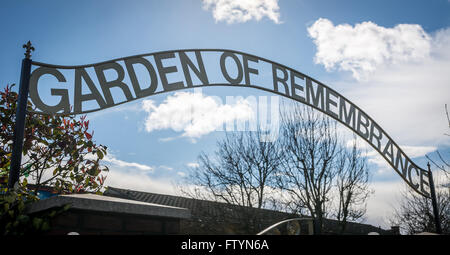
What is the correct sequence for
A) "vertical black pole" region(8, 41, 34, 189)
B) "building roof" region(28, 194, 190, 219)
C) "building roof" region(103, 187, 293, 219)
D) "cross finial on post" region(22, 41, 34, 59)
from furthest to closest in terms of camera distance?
1. "building roof" region(103, 187, 293, 219)
2. "cross finial on post" region(22, 41, 34, 59)
3. "vertical black pole" region(8, 41, 34, 189)
4. "building roof" region(28, 194, 190, 219)

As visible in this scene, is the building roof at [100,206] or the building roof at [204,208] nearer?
the building roof at [100,206]

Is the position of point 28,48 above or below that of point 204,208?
above

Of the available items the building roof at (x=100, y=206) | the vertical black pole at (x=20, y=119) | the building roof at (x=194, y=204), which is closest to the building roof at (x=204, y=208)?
the building roof at (x=194, y=204)

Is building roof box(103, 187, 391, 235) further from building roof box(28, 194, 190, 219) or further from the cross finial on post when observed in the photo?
building roof box(28, 194, 190, 219)

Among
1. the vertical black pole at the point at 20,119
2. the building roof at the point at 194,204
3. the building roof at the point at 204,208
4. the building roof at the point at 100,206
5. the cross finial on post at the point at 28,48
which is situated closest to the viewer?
the building roof at the point at 100,206

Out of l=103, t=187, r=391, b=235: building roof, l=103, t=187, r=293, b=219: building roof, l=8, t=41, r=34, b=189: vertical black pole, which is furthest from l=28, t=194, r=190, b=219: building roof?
l=103, t=187, r=293, b=219: building roof

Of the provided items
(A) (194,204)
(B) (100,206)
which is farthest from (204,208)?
(B) (100,206)

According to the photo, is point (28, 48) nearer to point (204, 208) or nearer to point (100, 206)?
point (100, 206)

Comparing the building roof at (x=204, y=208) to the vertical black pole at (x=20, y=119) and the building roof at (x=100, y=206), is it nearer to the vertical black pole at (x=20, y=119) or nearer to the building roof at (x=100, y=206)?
the vertical black pole at (x=20, y=119)

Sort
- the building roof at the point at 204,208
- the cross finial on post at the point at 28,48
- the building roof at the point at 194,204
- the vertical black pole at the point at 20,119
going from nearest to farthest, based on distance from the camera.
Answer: the vertical black pole at the point at 20,119
the cross finial on post at the point at 28,48
the building roof at the point at 204,208
the building roof at the point at 194,204

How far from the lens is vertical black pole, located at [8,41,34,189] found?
154 inches

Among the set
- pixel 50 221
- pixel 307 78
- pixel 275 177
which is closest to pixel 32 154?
pixel 50 221

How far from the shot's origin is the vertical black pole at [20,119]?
3918 mm

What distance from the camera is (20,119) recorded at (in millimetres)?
4180
